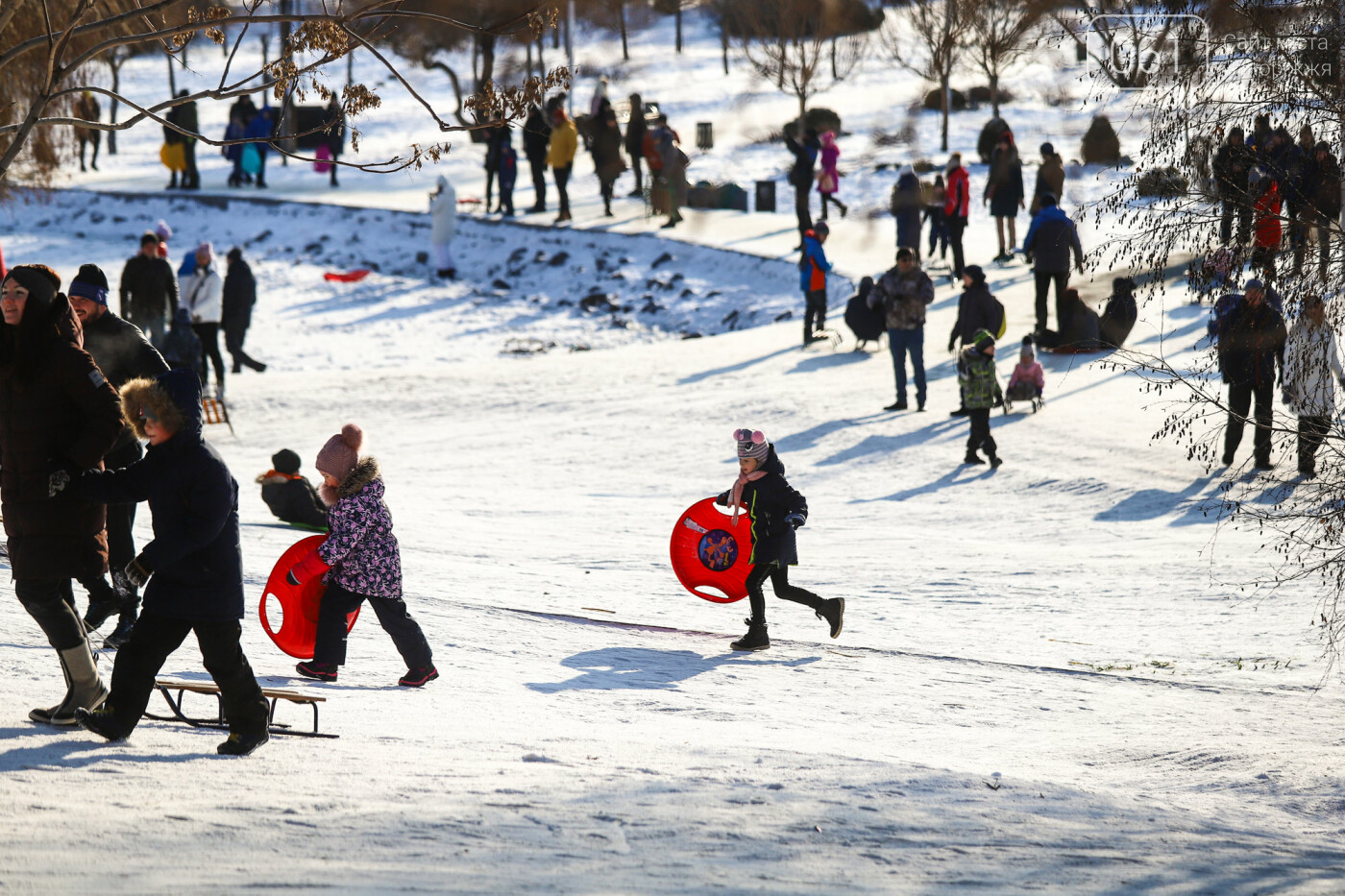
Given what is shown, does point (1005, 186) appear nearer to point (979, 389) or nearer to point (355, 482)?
point (979, 389)

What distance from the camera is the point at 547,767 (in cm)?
577

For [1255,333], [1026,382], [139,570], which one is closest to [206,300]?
[1026,382]

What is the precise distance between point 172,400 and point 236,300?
1280 cm

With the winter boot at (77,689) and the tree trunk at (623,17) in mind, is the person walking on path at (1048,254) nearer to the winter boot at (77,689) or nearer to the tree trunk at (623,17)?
the winter boot at (77,689)

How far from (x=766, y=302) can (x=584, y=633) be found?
544 inches

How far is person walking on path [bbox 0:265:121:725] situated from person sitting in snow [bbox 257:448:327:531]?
5.39 metres

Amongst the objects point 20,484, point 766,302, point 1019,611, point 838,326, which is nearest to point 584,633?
point 1019,611

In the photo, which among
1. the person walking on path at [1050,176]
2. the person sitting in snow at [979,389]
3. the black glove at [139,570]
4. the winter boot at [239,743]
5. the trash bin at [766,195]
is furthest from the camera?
the trash bin at [766,195]

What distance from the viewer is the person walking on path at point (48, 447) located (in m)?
5.36

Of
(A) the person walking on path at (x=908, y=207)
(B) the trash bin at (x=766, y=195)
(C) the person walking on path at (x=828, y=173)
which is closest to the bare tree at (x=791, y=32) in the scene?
(C) the person walking on path at (x=828, y=173)

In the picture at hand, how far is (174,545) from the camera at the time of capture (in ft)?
16.7

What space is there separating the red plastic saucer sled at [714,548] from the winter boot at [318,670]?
8.58ft

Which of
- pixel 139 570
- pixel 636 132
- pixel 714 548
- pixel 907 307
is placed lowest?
pixel 714 548

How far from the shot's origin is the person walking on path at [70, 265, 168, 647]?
679 cm
